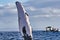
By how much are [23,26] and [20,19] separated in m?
0.29

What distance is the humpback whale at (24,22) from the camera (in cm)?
959

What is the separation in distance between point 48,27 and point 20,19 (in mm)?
Answer: 189864

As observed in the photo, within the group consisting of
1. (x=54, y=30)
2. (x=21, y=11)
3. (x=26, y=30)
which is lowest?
(x=54, y=30)

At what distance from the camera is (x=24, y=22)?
958cm

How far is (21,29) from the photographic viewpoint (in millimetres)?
9742

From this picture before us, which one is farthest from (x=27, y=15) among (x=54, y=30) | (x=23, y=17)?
(x=54, y=30)

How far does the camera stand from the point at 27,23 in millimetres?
9656

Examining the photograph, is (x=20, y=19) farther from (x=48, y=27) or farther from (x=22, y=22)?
(x=48, y=27)

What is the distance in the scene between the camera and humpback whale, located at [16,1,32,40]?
9594 millimetres

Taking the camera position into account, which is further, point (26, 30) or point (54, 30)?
point (54, 30)

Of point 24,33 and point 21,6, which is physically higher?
point 21,6

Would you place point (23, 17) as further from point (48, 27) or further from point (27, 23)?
point (48, 27)

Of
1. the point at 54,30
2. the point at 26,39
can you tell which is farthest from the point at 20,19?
the point at 54,30

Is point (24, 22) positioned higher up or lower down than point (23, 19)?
lower down
